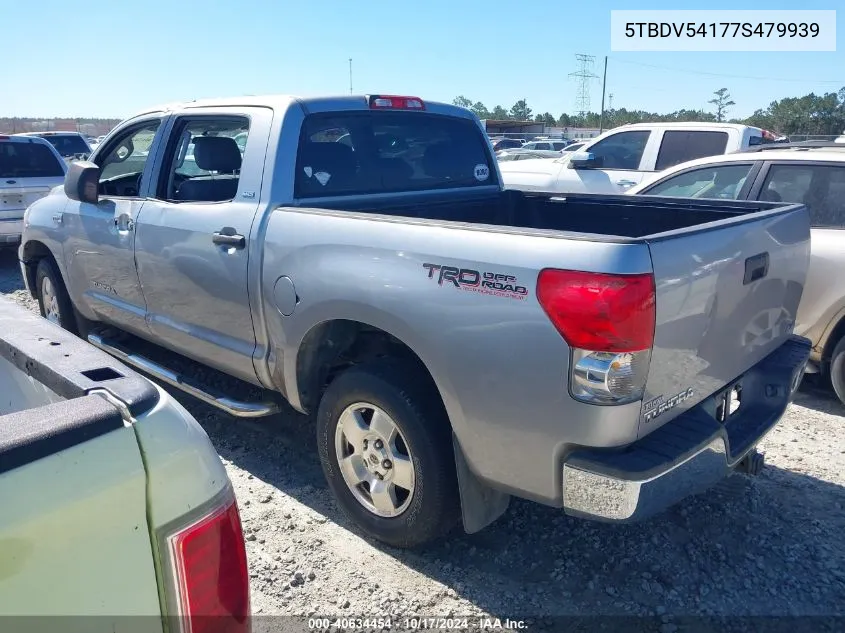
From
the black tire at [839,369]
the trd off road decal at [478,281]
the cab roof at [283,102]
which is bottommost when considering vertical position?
the black tire at [839,369]

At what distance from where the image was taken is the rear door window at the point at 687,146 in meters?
8.79

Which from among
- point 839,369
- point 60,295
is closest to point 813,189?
point 839,369

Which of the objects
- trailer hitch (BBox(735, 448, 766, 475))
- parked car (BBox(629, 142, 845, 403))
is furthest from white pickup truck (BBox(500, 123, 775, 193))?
trailer hitch (BBox(735, 448, 766, 475))

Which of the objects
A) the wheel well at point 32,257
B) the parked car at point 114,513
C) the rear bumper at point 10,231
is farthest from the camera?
the rear bumper at point 10,231

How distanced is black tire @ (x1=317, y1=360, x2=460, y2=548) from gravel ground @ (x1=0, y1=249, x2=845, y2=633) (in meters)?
0.19

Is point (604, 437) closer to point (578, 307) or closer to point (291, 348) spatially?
point (578, 307)

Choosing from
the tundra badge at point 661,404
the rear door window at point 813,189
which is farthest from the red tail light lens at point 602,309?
the rear door window at point 813,189

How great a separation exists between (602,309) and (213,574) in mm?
1391

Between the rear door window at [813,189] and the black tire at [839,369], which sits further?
the rear door window at [813,189]

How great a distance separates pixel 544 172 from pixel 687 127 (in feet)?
6.49

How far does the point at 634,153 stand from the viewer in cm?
940

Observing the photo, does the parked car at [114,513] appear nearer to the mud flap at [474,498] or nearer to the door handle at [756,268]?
the mud flap at [474,498]

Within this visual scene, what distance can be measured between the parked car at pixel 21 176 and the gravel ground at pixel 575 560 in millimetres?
7254

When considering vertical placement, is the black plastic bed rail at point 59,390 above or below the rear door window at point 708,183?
below
